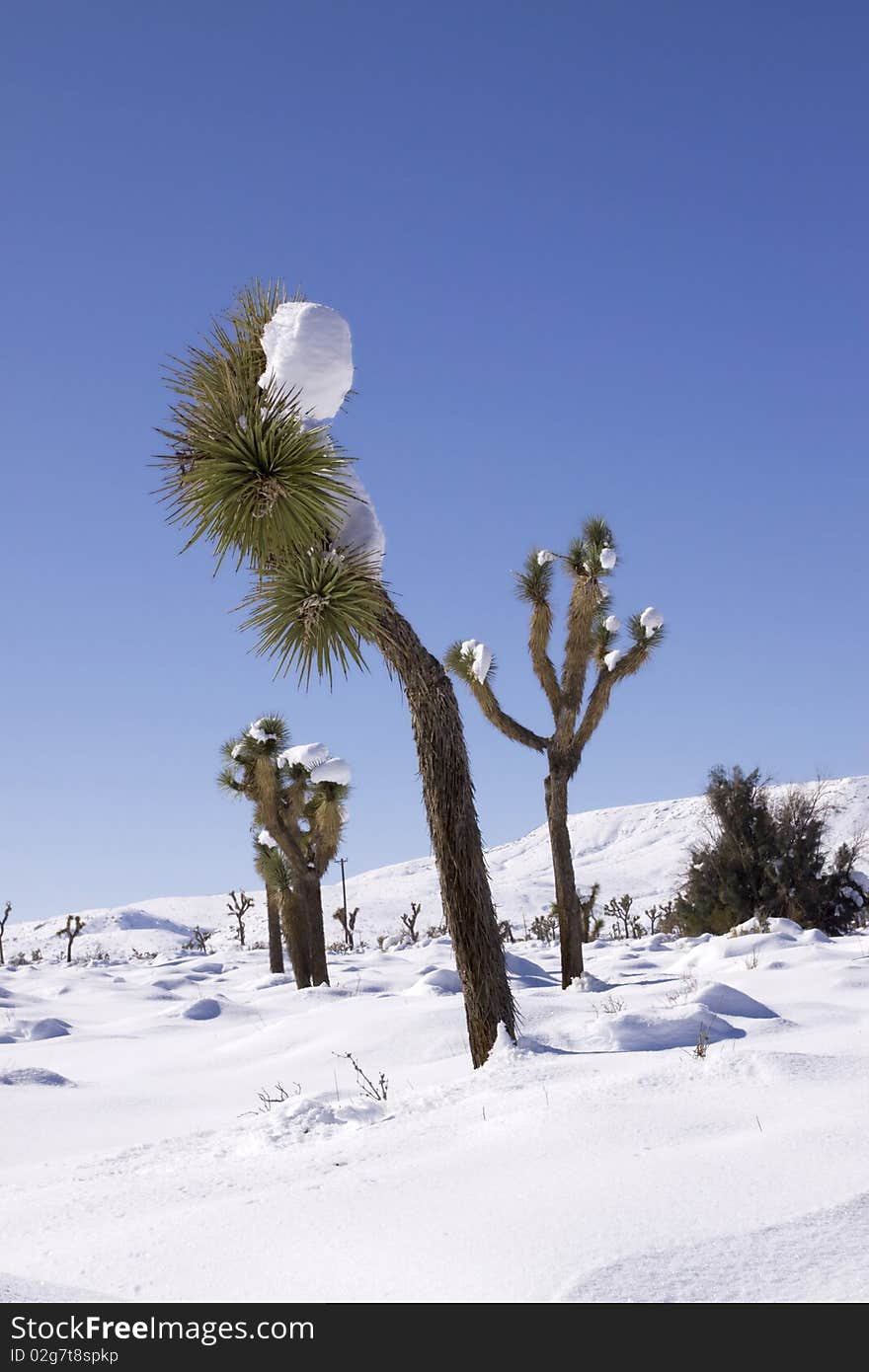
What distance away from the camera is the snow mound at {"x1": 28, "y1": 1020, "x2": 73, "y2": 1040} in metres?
12.3

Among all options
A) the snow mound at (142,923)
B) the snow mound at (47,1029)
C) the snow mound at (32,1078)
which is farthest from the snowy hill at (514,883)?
the snow mound at (32,1078)

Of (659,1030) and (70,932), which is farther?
(70,932)

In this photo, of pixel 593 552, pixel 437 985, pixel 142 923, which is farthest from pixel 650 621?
pixel 142 923

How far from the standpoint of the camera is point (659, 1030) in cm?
687

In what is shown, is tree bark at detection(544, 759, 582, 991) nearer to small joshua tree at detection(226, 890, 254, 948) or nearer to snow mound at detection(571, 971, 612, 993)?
snow mound at detection(571, 971, 612, 993)

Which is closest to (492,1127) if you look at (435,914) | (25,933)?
(435,914)

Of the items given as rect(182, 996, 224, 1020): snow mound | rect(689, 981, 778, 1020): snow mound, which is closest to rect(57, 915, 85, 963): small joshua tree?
rect(182, 996, 224, 1020): snow mound

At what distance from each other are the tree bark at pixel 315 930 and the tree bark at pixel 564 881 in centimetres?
439

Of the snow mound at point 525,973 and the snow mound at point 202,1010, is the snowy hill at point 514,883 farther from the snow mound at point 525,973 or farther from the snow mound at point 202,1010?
the snow mound at point 202,1010

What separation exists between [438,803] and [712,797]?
1850 cm

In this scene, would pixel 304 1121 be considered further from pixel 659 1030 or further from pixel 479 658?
pixel 479 658

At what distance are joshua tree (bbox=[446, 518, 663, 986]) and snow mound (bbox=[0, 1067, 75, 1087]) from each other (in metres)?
6.88

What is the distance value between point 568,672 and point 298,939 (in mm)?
7181
